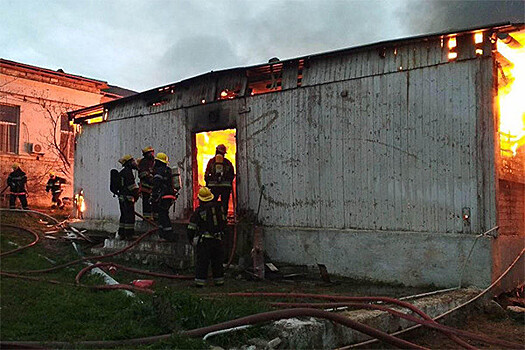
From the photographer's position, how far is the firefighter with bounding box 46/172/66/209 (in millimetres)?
19391

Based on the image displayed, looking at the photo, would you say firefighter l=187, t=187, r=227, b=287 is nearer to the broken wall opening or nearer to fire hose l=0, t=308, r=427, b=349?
fire hose l=0, t=308, r=427, b=349

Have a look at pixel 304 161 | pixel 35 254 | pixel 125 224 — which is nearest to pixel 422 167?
pixel 304 161

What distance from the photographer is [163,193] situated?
9.91 metres

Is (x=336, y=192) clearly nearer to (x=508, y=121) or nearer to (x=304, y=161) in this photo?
(x=304, y=161)

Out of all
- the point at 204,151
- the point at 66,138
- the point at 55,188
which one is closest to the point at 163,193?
the point at 204,151

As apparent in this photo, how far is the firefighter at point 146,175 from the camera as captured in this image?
1105 centimetres

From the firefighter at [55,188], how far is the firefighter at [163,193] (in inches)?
431

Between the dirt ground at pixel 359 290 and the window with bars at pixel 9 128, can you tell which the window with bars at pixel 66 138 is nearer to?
the window with bars at pixel 9 128

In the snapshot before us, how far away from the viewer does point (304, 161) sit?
31.6ft

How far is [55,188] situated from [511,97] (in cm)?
1740

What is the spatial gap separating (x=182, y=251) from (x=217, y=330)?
507cm

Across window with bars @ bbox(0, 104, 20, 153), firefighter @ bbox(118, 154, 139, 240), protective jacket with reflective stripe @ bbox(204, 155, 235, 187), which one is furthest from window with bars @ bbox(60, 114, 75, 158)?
protective jacket with reflective stripe @ bbox(204, 155, 235, 187)

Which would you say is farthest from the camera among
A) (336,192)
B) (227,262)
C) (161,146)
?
(161,146)

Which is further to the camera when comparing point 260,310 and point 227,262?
point 227,262
